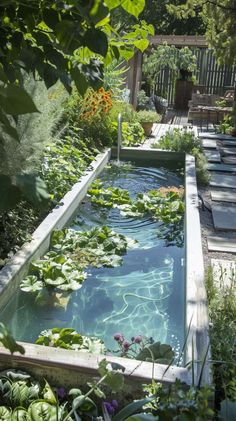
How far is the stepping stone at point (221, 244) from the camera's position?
4312 millimetres

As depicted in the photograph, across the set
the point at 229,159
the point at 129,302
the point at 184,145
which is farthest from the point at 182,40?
the point at 129,302

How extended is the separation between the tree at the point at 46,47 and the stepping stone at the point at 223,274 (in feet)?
7.99

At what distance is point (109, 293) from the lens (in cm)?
370

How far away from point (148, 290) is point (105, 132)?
16.6ft

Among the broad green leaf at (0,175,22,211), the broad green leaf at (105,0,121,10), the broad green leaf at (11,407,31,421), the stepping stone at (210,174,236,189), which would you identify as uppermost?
the broad green leaf at (105,0,121,10)

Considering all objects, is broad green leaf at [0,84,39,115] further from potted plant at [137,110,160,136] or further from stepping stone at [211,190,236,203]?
potted plant at [137,110,160,136]

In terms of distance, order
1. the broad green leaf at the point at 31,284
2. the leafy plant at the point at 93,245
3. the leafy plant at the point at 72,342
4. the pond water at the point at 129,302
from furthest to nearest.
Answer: the leafy plant at the point at 93,245
the broad green leaf at the point at 31,284
the pond water at the point at 129,302
the leafy plant at the point at 72,342

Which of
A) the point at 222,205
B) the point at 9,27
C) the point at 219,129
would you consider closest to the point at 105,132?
the point at 222,205

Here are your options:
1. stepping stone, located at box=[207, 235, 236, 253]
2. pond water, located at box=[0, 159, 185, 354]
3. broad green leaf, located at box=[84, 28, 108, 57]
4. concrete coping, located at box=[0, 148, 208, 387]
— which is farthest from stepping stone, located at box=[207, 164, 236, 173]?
broad green leaf, located at box=[84, 28, 108, 57]

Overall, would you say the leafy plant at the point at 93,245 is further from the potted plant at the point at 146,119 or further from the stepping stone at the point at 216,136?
the stepping stone at the point at 216,136

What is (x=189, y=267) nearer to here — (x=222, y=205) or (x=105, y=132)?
(x=222, y=205)

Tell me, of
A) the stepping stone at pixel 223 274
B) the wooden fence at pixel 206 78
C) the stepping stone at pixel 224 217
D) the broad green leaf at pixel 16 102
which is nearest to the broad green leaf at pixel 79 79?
the broad green leaf at pixel 16 102

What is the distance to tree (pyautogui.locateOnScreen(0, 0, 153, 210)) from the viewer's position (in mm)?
669

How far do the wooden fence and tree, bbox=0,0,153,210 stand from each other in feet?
62.9
